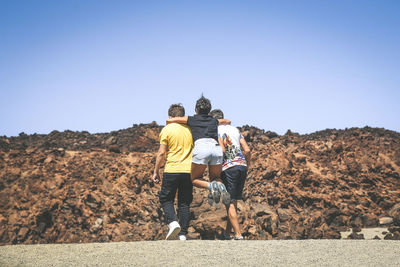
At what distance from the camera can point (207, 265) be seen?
390cm

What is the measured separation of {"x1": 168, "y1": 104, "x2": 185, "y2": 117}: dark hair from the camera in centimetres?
544

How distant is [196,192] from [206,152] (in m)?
5.77

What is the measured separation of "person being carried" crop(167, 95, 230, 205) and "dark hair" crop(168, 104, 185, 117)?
0.47ft

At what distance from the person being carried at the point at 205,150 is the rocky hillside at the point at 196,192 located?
12.0 feet

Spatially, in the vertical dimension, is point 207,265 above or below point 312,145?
below

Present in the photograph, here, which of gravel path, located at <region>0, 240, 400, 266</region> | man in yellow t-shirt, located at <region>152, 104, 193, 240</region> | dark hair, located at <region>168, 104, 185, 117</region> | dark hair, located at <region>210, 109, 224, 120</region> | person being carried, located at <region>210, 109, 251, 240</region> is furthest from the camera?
dark hair, located at <region>210, 109, 224, 120</region>

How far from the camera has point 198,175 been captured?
17.2ft

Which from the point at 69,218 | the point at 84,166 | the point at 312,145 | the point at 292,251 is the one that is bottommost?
the point at 69,218

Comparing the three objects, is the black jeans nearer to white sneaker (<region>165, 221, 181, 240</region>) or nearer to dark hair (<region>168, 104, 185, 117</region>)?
white sneaker (<region>165, 221, 181, 240</region>)

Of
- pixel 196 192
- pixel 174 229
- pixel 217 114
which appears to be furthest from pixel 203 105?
pixel 196 192

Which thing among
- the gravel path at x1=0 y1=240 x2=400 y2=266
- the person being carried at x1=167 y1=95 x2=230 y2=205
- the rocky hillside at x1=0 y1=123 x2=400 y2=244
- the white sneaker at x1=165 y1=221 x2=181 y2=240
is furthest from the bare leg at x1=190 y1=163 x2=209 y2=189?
the rocky hillside at x1=0 y1=123 x2=400 y2=244

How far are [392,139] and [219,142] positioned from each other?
550 inches

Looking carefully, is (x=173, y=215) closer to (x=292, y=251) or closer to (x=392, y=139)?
(x=292, y=251)

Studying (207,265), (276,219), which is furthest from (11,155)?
(207,265)
